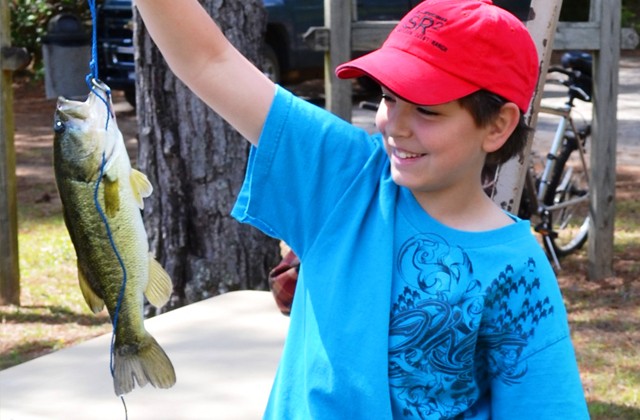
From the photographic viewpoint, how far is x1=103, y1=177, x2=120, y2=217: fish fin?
7.10 ft

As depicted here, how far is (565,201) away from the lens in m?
8.08

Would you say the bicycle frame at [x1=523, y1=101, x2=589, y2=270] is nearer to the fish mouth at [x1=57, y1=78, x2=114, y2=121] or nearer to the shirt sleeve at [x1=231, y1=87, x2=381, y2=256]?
the shirt sleeve at [x1=231, y1=87, x2=381, y2=256]

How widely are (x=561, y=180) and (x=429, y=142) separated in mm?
6346

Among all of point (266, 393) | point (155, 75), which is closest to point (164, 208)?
point (155, 75)

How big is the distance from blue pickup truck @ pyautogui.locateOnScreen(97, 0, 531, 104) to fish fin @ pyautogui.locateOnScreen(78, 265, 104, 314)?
1089cm

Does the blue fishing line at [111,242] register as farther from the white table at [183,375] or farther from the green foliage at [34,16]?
the green foliage at [34,16]

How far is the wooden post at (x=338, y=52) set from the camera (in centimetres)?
617

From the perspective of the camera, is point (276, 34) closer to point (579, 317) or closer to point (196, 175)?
point (579, 317)

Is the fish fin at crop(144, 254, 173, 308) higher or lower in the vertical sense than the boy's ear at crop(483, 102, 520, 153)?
lower

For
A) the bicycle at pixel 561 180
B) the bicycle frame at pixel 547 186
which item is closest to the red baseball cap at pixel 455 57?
the bicycle at pixel 561 180

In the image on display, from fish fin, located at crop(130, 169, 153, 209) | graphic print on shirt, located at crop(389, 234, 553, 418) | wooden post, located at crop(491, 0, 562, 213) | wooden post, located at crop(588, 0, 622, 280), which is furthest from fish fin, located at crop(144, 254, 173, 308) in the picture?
wooden post, located at crop(588, 0, 622, 280)

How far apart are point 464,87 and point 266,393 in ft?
5.20

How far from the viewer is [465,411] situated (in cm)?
218

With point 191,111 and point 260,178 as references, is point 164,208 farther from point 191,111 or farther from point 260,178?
point 260,178
